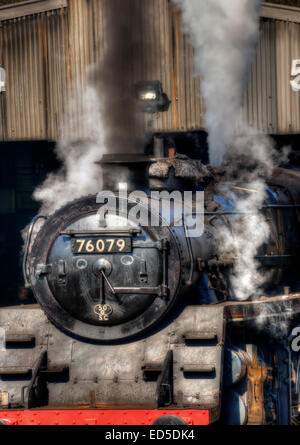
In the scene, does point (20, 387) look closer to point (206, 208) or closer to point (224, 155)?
point (206, 208)

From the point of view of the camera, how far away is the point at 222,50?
10.0 meters

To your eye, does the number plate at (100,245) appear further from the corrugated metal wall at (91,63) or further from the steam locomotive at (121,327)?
the corrugated metal wall at (91,63)

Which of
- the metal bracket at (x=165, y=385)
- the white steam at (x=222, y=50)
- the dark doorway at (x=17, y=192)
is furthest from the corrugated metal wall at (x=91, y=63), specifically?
the metal bracket at (x=165, y=385)

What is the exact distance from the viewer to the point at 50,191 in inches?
339

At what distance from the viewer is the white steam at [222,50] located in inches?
388

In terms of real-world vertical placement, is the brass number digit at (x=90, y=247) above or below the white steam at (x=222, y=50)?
below

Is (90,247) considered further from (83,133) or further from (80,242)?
(83,133)

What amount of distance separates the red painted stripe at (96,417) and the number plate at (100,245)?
1339mm

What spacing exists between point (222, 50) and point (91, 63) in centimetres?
278

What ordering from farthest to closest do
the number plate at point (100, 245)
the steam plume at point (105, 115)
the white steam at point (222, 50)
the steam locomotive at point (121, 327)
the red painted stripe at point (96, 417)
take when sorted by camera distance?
1. the white steam at point (222, 50)
2. the steam plume at point (105, 115)
3. the number plate at point (100, 245)
4. the steam locomotive at point (121, 327)
5. the red painted stripe at point (96, 417)

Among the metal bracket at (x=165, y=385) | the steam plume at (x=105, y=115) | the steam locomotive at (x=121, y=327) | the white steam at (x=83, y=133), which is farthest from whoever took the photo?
the white steam at (x=83, y=133)

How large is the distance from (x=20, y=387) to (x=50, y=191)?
12.2 ft

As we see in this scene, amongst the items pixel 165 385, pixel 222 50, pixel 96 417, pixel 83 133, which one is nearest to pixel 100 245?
pixel 165 385

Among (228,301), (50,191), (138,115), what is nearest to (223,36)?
(138,115)
